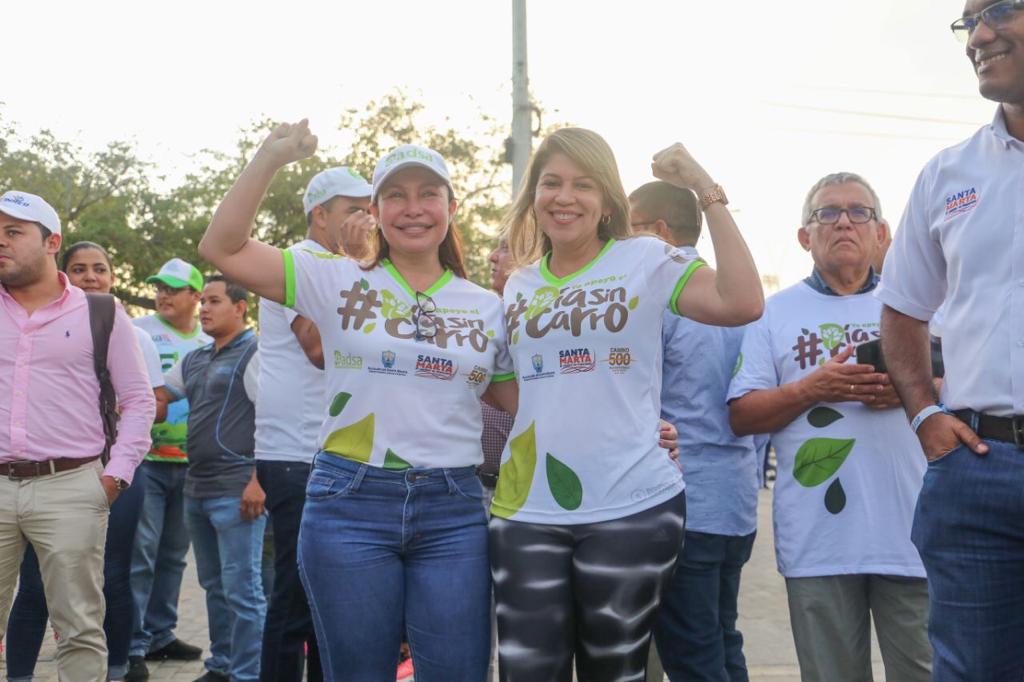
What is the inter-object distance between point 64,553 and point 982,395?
3.61 metres

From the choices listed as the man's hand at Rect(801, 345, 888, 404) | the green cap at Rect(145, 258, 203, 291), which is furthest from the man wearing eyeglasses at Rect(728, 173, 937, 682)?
the green cap at Rect(145, 258, 203, 291)

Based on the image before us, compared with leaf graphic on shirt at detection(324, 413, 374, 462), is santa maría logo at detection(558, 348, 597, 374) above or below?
above

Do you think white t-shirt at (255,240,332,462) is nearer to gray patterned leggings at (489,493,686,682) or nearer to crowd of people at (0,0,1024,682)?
crowd of people at (0,0,1024,682)

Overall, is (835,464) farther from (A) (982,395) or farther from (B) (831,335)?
(A) (982,395)

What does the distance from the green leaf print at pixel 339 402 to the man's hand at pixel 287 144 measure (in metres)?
0.71

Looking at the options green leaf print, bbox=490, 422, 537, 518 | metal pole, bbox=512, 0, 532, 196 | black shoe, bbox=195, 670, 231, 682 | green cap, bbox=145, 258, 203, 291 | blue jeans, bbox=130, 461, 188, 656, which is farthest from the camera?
metal pole, bbox=512, 0, 532, 196

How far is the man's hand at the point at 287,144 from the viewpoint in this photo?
3.26 metres

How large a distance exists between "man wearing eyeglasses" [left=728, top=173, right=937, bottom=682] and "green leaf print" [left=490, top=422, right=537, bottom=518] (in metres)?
1.06

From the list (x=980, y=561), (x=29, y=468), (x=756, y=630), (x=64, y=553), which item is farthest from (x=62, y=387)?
(x=756, y=630)

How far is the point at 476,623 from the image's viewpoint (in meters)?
3.24

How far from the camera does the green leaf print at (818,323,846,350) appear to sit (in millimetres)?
3938

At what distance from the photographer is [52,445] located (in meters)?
4.62

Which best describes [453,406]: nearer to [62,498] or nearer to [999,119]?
[999,119]

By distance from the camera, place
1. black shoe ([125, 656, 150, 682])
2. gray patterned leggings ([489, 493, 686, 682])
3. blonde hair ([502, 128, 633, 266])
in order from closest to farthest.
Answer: gray patterned leggings ([489, 493, 686, 682]) → blonde hair ([502, 128, 633, 266]) → black shoe ([125, 656, 150, 682])
